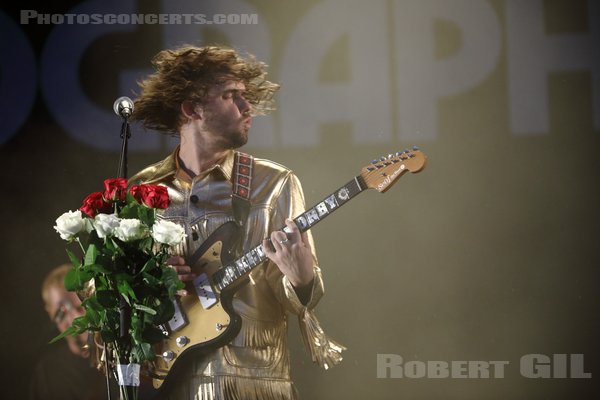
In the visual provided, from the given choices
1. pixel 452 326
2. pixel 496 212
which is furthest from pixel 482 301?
pixel 496 212

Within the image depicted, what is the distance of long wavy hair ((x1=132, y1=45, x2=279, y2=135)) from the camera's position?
14.3 ft

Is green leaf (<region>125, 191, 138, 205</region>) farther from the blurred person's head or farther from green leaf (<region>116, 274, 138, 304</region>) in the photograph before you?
the blurred person's head

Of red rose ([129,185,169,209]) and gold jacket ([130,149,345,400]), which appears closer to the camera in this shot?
red rose ([129,185,169,209])

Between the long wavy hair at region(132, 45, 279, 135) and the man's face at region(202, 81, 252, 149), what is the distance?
46 millimetres

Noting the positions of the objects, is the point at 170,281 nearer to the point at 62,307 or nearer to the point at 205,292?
the point at 205,292

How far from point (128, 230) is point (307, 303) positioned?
162 cm

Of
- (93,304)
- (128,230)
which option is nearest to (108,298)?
(93,304)

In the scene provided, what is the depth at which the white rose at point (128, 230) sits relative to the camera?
8.85 ft

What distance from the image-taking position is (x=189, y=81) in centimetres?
435

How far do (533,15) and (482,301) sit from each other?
1495 millimetres

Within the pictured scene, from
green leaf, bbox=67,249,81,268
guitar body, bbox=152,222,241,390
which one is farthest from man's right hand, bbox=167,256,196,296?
green leaf, bbox=67,249,81,268

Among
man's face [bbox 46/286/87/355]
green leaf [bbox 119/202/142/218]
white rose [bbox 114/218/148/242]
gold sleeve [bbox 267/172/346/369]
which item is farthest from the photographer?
man's face [bbox 46/286/87/355]

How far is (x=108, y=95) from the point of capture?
4.41 meters

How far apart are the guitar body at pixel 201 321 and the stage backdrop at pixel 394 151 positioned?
1.30ft
